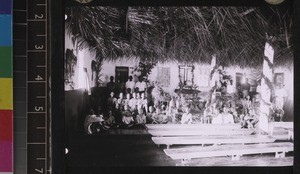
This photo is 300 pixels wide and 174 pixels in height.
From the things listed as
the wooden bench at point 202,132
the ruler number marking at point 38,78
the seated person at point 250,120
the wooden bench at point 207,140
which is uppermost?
the ruler number marking at point 38,78

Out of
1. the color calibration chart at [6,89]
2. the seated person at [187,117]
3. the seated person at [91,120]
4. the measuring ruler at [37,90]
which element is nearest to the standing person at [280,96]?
the seated person at [187,117]

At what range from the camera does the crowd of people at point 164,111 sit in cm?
162

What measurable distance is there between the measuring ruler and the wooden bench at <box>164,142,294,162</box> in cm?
54

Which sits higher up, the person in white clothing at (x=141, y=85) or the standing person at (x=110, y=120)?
the person in white clothing at (x=141, y=85)

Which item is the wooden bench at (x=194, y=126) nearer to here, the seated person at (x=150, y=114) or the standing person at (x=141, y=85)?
the seated person at (x=150, y=114)

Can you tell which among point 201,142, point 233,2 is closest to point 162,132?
point 201,142

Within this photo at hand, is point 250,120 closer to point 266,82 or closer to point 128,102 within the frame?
point 266,82

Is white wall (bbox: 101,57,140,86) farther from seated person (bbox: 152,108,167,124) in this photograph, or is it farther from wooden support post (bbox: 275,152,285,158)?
wooden support post (bbox: 275,152,285,158)

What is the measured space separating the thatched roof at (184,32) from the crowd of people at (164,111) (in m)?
0.15

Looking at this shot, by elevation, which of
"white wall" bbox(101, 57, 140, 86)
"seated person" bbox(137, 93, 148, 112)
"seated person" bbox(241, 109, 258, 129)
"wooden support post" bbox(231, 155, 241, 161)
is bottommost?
"wooden support post" bbox(231, 155, 241, 161)

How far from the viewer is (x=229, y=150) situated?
1.63 m

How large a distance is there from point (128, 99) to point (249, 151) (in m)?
0.55

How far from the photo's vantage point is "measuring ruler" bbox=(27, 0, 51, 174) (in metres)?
1.69

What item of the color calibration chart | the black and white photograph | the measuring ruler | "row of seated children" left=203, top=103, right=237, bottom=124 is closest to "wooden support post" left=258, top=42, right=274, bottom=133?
the black and white photograph
